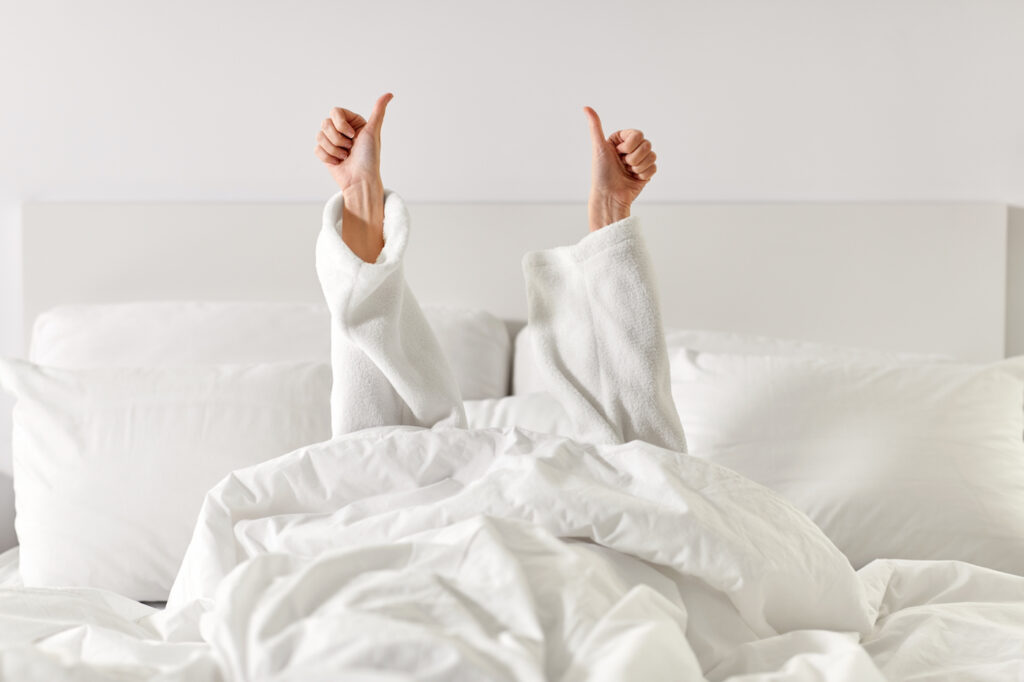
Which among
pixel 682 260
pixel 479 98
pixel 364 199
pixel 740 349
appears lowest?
pixel 740 349

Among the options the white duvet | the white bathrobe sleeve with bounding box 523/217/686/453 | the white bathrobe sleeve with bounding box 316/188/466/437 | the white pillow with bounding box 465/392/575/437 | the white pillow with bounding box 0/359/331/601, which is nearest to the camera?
the white duvet

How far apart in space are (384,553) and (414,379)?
0.53 meters

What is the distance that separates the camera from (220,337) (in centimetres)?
200

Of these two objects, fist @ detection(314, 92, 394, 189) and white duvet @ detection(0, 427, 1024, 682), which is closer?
white duvet @ detection(0, 427, 1024, 682)

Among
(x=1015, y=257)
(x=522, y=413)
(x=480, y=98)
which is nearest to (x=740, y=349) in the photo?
(x=522, y=413)

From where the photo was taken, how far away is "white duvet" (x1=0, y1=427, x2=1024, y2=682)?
32.4 inches

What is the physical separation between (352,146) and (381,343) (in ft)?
1.06

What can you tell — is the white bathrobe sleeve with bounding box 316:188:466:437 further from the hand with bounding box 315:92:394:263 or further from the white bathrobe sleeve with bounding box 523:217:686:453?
the white bathrobe sleeve with bounding box 523:217:686:453

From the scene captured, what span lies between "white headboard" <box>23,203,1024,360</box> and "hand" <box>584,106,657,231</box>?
624 mm

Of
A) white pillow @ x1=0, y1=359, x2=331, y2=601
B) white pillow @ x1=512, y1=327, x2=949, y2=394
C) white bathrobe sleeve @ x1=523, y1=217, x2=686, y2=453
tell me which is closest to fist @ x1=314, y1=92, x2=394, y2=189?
white bathrobe sleeve @ x1=523, y1=217, x2=686, y2=453

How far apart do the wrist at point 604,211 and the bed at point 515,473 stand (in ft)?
1.24

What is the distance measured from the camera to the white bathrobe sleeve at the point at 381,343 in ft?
4.60

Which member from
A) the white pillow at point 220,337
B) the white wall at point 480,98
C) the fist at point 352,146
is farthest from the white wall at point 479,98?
the fist at point 352,146

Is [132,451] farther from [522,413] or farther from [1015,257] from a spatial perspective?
[1015,257]
